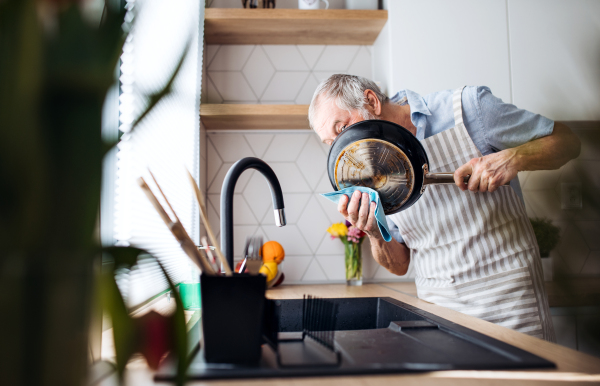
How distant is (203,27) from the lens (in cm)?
164

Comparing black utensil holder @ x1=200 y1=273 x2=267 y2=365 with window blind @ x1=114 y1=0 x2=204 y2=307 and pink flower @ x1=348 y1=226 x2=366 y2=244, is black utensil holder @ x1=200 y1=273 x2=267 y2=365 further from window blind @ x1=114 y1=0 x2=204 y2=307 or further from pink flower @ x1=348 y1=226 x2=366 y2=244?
pink flower @ x1=348 y1=226 x2=366 y2=244

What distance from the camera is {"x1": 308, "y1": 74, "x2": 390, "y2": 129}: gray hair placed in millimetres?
1146

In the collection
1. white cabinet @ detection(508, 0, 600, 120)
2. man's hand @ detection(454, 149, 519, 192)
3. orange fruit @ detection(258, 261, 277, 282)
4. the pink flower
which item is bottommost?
orange fruit @ detection(258, 261, 277, 282)

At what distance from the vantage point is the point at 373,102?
118 cm

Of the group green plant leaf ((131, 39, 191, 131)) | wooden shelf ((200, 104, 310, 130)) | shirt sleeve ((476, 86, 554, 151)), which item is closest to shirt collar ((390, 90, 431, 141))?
shirt sleeve ((476, 86, 554, 151))

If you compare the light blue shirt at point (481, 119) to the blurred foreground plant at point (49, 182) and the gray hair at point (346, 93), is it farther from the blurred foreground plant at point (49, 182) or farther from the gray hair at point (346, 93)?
the blurred foreground plant at point (49, 182)

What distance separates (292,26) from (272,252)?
94cm

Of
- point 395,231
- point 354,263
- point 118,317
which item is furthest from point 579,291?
point 354,263

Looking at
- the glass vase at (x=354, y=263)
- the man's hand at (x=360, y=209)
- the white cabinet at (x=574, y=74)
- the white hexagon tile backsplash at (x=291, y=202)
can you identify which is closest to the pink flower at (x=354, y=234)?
the glass vase at (x=354, y=263)

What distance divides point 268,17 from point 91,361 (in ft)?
5.41

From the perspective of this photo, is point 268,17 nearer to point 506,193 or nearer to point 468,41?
point 468,41

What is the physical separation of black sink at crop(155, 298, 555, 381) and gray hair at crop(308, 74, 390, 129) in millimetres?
615

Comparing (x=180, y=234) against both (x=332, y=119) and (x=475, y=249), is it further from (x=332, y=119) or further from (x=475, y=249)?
(x=475, y=249)

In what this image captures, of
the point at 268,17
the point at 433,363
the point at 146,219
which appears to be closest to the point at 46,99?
the point at 433,363
